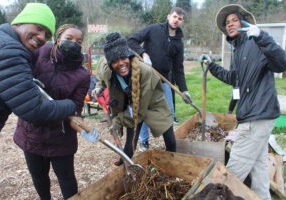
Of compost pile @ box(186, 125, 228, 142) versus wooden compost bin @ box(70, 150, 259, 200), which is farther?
compost pile @ box(186, 125, 228, 142)

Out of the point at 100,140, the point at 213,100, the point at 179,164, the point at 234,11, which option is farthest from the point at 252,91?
the point at 213,100

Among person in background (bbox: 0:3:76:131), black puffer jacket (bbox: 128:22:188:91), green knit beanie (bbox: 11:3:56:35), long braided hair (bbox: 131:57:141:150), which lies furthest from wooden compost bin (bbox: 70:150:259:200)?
black puffer jacket (bbox: 128:22:188:91)

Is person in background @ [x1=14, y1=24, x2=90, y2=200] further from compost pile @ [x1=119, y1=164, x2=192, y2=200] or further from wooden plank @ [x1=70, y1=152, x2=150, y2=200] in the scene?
compost pile @ [x1=119, y1=164, x2=192, y2=200]

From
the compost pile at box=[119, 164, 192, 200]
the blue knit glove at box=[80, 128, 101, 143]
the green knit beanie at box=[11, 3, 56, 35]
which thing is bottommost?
the compost pile at box=[119, 164, 192, 200]

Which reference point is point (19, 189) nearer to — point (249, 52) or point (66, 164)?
point (66, 164)

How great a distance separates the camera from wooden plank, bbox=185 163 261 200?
2.26 meters

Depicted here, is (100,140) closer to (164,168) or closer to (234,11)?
(164,168)

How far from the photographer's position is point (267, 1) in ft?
82.4

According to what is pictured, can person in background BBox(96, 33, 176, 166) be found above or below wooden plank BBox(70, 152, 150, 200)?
above

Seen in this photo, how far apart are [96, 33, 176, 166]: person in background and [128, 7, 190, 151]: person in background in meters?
1.07

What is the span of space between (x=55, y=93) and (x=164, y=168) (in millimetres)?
1354

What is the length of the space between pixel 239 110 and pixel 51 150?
165cm

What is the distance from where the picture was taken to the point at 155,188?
2557 mm

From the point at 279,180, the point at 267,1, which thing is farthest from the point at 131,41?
the point at 267,1
